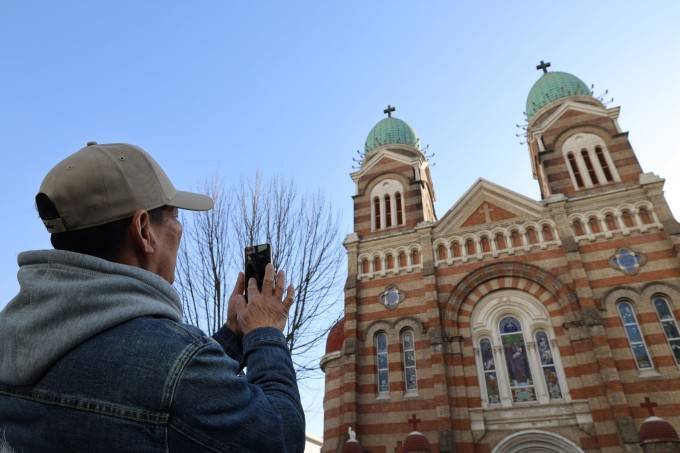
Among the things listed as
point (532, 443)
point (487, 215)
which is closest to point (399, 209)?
point (487, 215)

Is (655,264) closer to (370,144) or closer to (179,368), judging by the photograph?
(370,144)

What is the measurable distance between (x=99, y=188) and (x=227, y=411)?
0.86 metres

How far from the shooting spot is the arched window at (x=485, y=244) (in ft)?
51.3

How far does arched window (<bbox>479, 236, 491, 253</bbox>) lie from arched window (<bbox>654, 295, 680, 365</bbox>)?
5.20 meters

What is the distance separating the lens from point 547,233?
15273 millimetres

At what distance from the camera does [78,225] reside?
1397 mm

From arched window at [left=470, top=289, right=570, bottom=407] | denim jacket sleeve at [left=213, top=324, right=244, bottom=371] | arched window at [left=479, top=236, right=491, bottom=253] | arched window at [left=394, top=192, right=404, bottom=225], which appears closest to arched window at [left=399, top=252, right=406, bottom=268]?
arched window at [left=394, top=192, right=404, bottom=225]

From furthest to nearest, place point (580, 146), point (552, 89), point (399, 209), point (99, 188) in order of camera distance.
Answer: point (552, 89) < point (399, 209) < point (580, 146) < point (99, 188)

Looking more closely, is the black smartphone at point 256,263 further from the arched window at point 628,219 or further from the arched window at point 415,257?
the arched window at point 628,219

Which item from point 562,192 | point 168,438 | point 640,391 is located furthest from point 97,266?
point 562,192

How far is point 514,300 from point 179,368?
1501cm

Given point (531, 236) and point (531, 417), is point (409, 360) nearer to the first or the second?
point (531, 417)

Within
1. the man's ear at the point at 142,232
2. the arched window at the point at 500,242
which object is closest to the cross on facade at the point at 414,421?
the arched window at the point at 500,242

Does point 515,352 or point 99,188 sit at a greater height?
point 515,352
